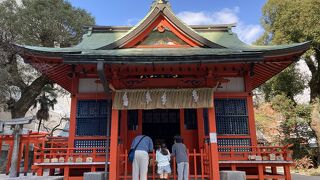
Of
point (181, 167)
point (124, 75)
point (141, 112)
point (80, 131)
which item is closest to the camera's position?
point (181, 167)

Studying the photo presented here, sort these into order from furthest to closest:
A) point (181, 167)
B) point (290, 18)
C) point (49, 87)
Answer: point (49, 87) → point (290, 18) → point (181, 167)

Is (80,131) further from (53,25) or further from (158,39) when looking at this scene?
(53,25)

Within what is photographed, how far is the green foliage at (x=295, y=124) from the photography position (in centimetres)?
2044

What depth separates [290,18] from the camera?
2027 cm

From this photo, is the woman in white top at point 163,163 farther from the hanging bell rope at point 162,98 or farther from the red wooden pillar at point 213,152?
the hanging bell rope at point 162,98

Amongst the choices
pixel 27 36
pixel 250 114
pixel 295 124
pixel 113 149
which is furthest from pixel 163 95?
pixel 27 36

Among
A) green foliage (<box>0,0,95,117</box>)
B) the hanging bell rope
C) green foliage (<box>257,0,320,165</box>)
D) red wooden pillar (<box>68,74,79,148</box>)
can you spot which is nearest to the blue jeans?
the hanging bell rope

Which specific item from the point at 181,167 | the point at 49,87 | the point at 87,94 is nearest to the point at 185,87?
the point at 181,167

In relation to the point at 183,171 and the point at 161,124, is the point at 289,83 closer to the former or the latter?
the point at 161,124

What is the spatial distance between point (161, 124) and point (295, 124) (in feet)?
41.3

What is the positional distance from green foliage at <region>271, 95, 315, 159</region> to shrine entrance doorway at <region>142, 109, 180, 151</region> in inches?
454

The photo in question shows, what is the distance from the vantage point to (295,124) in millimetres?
20750

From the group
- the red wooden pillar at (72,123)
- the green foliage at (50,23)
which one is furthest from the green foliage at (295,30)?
the green foliage at (50,23)

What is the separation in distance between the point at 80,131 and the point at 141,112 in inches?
108
